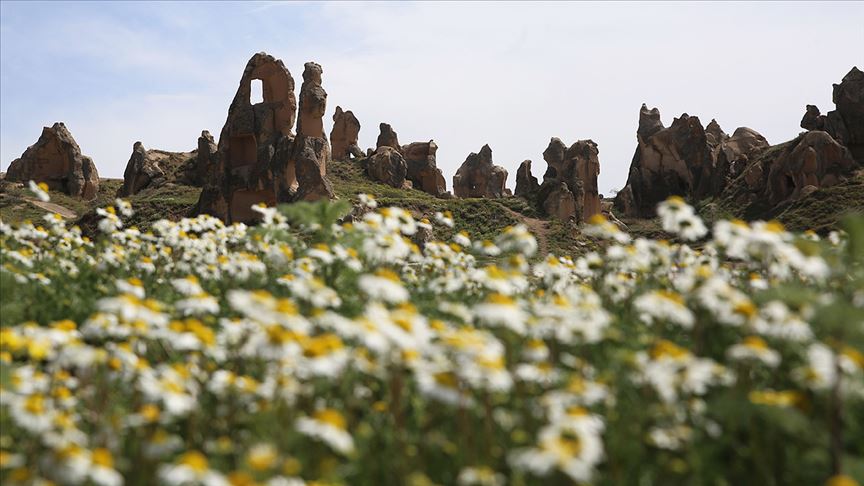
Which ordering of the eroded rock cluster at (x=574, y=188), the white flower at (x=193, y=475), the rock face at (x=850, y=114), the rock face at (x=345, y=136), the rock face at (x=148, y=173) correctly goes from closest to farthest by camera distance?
the white flower at (x=193, y=475) → the eroded rock cluster at (x=574, y=188) → the rock face at (x=850, y=114) → the rock face at (x=148, y=173) → the rock face at (x=345, y=136)

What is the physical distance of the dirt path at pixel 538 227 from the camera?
65956 mm

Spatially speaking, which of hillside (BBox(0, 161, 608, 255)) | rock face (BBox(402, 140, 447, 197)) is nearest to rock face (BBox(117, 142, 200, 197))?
hillside (BBox(0, 161, 608, 255))

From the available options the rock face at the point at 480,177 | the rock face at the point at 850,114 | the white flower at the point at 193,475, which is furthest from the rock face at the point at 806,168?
the white flower at the point at 193,475

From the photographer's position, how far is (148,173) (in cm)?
8681

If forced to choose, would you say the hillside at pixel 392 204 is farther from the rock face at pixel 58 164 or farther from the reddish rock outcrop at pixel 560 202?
the rock face at pixel 58 164

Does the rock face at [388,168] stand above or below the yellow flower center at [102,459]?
above

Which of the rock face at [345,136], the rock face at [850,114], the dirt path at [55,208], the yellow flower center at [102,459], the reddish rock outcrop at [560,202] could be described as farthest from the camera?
the rock face at [345,136]

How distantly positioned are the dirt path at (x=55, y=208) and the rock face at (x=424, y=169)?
1613 inches

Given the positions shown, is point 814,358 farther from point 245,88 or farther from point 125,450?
point 245,88

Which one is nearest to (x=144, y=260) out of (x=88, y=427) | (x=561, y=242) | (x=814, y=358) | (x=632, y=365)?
(x=88, y=427)

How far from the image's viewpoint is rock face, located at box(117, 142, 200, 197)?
8612cm

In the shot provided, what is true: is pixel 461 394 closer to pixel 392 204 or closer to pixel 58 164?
pixel 392 204

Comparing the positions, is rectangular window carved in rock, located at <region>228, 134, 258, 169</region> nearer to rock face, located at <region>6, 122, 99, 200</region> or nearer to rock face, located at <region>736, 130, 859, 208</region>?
rock face, located at <region>6, 122, 99, 200</region>

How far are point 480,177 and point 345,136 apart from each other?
22.6 meters
